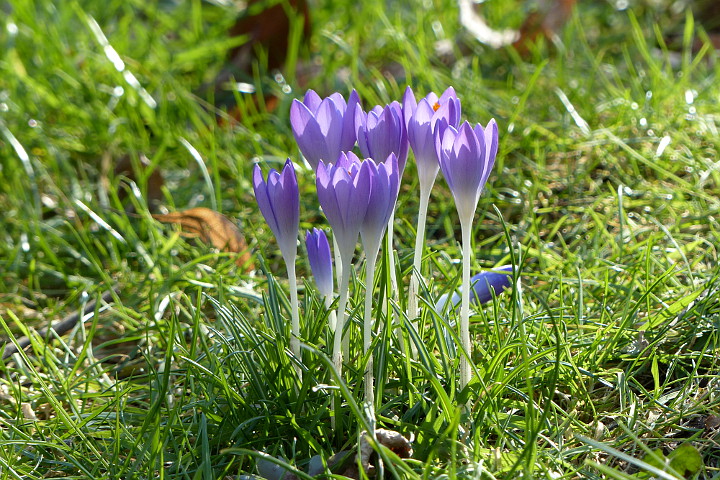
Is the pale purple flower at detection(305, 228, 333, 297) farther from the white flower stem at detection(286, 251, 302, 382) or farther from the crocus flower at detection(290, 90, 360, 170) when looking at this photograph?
the crocus flower at detection(290, 90, 360, 170)

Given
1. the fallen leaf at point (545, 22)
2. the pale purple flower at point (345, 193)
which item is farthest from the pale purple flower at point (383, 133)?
the fallen leaf at point (545, 22)

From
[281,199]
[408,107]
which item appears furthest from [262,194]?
[408,107]

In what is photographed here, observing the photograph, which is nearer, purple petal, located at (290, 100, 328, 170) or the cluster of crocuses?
the cluster of crocuses

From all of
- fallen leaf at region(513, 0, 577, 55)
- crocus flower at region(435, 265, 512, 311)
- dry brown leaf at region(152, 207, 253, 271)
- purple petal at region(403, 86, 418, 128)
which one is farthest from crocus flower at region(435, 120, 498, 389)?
fallen leaf at region(513, 0, 577, 55)

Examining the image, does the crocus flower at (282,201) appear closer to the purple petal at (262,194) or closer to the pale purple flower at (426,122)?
the purple petal at (262,194)

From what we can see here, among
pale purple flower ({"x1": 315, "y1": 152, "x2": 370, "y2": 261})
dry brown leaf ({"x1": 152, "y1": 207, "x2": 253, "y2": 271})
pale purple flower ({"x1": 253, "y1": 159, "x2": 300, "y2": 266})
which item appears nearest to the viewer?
pale purple flower ({"x1": 315, "y1": 152, "x2": 370, "y2": 261})

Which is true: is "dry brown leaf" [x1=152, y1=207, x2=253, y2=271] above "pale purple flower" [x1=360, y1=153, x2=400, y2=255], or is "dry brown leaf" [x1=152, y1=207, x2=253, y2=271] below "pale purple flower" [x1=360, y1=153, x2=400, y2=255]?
below
